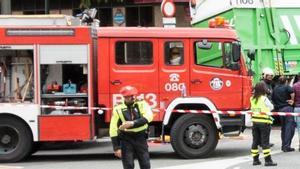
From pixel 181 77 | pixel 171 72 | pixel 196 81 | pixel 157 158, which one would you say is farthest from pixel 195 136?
pixel 171 72

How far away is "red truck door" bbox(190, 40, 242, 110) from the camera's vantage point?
13180 mm

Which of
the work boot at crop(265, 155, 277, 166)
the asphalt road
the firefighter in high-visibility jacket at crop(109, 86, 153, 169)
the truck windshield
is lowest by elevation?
the asphalt road

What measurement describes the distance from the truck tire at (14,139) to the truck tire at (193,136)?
9.43 feet

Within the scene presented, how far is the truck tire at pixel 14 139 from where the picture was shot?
1283cm

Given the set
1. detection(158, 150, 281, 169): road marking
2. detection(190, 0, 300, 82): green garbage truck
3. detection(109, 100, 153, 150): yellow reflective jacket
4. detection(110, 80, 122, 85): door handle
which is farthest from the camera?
detection(190, 0, 300, 82): green garbage truck

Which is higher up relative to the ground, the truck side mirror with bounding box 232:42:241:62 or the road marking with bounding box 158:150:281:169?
the truck side mirror with bounding box 232:42:241:62

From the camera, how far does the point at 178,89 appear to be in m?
13.1

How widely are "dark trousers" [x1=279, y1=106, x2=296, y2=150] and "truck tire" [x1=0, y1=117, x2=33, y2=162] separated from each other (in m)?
5.34

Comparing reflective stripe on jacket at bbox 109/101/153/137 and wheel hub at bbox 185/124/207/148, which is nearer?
reflective stripe on jacket at bbox 109/101/153/137

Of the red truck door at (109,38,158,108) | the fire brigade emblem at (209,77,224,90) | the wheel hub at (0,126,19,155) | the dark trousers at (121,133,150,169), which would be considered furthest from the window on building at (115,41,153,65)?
the dark trousers at (121,133,150,169)

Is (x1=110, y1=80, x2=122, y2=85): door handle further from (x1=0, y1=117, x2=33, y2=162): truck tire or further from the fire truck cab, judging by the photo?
(x1=0, y1=117, x2=33, y2=162): truck tire

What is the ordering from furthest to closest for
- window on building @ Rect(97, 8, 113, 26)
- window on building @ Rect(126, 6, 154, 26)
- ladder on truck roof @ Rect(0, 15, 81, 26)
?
window on building @ Rect(97, 8, 113, 26), window on building @ Rect(126, 6, 154, 26), ladder on truck roof @ Rect(0, 15, 81, 26)

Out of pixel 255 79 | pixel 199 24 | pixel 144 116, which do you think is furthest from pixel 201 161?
pixel 199 24

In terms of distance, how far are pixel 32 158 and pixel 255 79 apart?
719 centimetres
